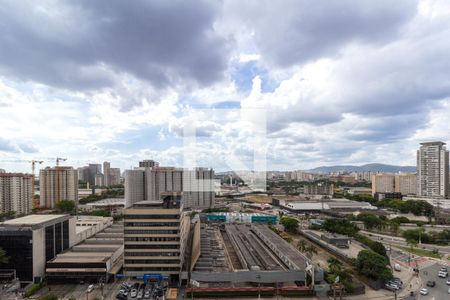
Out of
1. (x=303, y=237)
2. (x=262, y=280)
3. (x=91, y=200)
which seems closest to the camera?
(x=262, y=280)

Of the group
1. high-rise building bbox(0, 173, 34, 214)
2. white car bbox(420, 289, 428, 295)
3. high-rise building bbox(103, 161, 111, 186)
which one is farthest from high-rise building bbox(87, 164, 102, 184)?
white car bbox(420, 289, 428, 295)

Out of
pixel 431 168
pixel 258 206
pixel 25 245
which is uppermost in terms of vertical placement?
pixel 431 168

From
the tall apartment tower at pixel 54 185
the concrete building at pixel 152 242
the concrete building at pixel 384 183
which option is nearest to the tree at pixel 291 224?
the concrete building at pixel 152 242

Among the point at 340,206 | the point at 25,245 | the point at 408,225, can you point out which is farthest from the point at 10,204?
the point at 408,225

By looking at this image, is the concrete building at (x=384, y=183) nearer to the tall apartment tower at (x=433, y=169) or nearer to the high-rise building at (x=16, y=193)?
the tall apartment tower at (x=433, y=169)

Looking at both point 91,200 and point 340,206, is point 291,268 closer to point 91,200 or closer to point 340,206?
point 340,206

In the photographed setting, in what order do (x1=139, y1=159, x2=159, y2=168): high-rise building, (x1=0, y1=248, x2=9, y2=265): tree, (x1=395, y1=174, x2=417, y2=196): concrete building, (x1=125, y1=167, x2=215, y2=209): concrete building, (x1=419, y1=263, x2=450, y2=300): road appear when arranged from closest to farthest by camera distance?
(x1=419, y1=263, x2=450, y2=300): road, (x1=0, y1=248, x2=9, y2=265): tree, (x1=125, y1=167, x2=215, y2=209): concrete building, (x1=139, y1=159, x2=159, y2=168): high-rise building, (x1=395, y1=174, x2=417, y2=196): concrete building

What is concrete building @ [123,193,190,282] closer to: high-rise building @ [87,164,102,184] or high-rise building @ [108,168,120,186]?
high-rise building @ [108,168,120,186]
